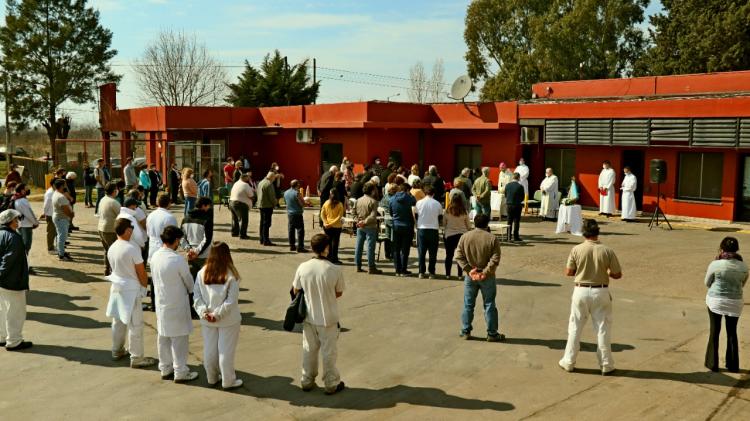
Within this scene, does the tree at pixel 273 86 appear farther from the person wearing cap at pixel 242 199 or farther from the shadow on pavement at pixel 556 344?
the shadow on pavement at pixel 556 344

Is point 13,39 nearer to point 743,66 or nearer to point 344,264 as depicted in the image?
point 344,264

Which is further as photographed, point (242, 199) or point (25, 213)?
point (242, 199)

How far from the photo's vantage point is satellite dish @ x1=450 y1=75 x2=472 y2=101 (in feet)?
81.6

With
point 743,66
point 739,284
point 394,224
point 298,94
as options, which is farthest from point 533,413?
point 298,94

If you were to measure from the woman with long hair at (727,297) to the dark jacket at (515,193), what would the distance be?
7877 mm

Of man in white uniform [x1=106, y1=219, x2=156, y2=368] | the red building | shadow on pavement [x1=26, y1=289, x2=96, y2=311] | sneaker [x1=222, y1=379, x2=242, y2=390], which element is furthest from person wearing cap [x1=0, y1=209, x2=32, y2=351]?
the red building

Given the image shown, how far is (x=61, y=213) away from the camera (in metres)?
13.6

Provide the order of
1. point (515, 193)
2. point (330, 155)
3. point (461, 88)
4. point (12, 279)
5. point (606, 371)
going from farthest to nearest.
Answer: point (330, 155) → point (461, 88) → point (515, 193) → point (12, 279) → point (606, 371)

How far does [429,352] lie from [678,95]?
15.7 metres

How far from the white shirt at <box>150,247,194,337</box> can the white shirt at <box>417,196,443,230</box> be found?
570 centimetres

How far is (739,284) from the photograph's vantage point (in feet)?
25.1

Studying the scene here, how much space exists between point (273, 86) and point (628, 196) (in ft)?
88.0

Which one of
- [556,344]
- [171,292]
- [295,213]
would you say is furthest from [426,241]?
[171,292]

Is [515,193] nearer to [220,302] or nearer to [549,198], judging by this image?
[549,198]
